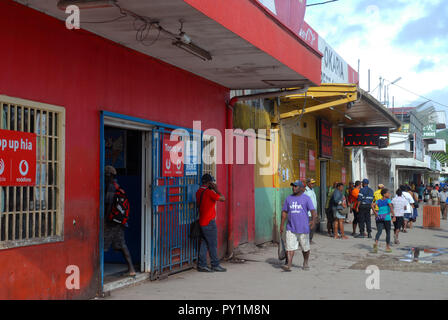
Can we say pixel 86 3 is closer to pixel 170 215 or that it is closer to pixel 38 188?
pixel 38 188

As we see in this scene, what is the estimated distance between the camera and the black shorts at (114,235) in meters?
7.79

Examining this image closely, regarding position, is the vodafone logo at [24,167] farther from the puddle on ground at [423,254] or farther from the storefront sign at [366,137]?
the storefront sign at [366,137]

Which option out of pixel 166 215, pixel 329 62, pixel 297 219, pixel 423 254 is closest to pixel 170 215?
pixel 166 215

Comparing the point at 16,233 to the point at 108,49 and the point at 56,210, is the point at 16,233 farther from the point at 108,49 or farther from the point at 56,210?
the point at 108,49

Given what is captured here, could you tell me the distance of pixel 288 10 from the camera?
1041cm

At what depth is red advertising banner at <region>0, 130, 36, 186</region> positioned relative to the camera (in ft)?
18.2

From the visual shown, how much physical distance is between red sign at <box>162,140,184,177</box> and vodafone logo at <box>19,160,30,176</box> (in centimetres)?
310

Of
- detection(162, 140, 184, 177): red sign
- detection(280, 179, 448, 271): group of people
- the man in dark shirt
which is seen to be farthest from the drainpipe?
the man in dark shirt

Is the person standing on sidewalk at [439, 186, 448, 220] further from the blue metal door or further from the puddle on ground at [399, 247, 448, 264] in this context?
the blue metal door

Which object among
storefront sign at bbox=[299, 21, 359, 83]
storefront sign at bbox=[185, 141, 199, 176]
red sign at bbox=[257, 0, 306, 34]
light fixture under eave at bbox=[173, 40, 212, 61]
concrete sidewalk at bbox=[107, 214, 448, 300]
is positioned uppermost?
storefront sign at bbox=[299, 21, 359, 83]

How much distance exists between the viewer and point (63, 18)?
21.0ft

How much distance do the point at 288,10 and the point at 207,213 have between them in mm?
4484

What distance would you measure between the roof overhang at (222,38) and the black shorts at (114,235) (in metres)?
2.76
